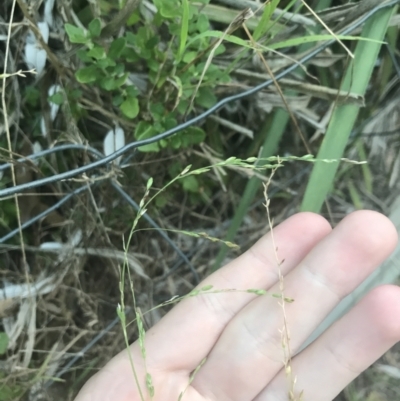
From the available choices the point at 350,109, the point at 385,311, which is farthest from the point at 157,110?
the point at 385,311

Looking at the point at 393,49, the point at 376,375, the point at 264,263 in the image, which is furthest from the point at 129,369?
the point at 393,49

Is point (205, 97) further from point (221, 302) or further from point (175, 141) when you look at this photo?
point (221, 302)

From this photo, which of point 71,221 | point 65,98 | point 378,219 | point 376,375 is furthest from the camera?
point 376,375

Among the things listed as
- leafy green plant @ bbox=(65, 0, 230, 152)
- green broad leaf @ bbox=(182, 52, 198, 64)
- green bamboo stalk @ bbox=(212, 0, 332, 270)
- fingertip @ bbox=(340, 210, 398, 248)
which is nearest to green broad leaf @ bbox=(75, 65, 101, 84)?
leafy green plant @ bbox=(65, 0, 230, 152)

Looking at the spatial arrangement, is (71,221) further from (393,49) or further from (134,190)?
(393,49)

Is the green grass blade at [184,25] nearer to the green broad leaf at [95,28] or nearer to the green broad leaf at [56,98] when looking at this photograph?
the green broad leaf at [95,28]

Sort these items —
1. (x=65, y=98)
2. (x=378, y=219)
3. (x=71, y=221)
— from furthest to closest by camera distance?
(x=71, y=221)
(x=65, y=98)
(x=378, y=219)
